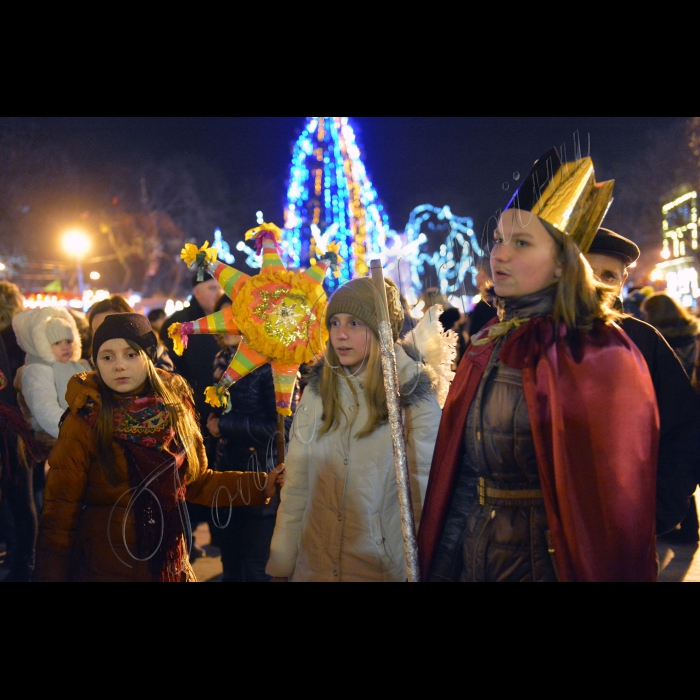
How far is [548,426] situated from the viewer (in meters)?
2.07

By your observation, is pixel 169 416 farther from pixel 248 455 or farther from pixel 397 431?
pixel 248 455

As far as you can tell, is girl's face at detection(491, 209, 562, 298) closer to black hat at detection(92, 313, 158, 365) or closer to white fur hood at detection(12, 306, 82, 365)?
black hat at detection(92, 313, 158, 365)

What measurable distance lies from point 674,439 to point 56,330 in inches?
148

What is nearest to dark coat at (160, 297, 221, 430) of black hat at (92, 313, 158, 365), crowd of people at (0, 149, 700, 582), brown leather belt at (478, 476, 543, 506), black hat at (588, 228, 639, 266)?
crowd of people at (0, 149, 700, 582)

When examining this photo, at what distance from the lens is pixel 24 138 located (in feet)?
26.6

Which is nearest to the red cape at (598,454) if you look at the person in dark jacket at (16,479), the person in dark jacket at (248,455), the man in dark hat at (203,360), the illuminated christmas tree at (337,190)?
the illuminated christmas tree at (337,190)

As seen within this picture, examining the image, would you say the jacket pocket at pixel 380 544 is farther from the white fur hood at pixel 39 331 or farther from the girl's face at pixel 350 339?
the white fur hood at pixel 39 331

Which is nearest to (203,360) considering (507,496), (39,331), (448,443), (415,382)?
(39,331)

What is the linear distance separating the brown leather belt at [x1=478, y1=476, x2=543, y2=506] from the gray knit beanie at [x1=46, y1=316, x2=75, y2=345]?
331 cm

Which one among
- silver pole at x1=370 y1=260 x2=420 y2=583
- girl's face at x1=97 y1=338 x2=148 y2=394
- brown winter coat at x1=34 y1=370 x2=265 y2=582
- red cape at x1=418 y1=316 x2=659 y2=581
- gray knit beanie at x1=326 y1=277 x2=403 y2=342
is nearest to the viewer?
red cape at x1=418 y1=316 x2=659 y2=581

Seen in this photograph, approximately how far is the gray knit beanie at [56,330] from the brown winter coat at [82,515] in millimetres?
1856

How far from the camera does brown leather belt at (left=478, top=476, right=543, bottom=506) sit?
217 centimetres

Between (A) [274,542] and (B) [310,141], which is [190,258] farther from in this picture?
(B) [310,141]

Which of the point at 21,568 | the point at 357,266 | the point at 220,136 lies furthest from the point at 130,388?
the point at 220,136
